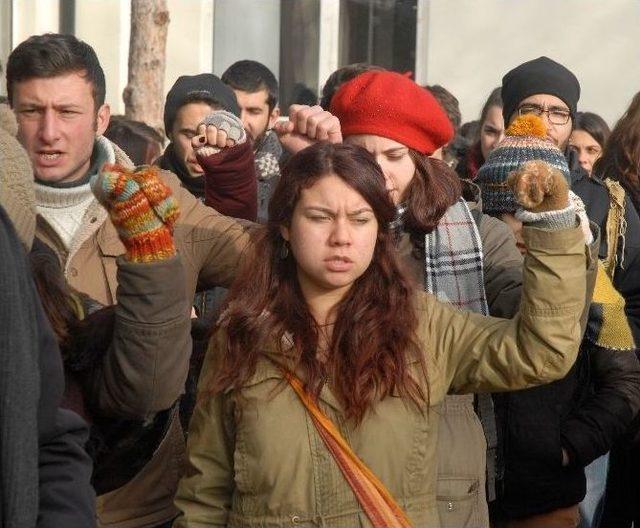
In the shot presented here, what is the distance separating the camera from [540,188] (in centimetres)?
319

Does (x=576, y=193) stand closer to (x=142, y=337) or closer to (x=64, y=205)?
(x=64, y=205)

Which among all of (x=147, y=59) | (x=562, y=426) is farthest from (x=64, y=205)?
(x=147, y=59)

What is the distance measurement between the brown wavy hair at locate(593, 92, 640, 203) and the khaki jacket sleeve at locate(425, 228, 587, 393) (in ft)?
7.03

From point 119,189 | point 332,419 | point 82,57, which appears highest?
point 82,57

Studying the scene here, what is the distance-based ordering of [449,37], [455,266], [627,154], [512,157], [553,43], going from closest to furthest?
[455,266] → [512,157] → [627,154] → [553,43] → [449,37]

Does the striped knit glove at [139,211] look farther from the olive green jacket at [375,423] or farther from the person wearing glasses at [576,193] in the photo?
the person wearing glasses at [576,193]

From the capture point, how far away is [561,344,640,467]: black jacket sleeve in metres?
4.36

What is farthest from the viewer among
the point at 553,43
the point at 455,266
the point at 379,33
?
the point at 379,33

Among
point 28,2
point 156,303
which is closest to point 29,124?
point 156,303

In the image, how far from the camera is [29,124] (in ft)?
13.4

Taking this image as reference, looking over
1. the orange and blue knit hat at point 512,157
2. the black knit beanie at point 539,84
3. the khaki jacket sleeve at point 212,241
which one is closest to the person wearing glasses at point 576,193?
the black knit beanie at point 539,84

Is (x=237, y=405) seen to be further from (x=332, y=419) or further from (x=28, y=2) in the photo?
(x=28, y=2)

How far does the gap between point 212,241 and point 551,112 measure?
2.04 metres

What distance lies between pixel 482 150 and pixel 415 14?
5.41 m
